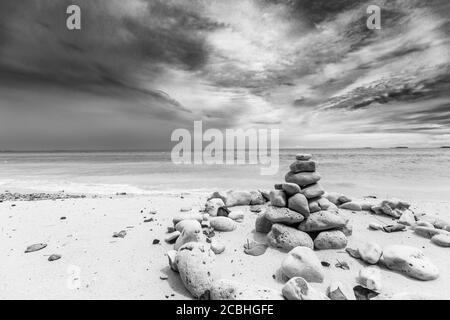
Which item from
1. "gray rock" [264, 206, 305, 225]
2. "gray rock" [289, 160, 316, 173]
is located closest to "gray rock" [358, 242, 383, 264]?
"gray rock" [264, 206, 305, 225]

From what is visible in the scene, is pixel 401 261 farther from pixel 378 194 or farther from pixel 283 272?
pixel 378 194

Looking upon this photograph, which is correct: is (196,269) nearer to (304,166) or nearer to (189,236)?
(189,236)

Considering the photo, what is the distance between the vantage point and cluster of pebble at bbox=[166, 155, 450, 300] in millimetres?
3172

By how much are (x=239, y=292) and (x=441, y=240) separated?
187 inches

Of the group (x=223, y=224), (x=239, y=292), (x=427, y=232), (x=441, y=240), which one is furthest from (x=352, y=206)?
(x=239, y=292)

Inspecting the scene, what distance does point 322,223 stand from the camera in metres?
4.88

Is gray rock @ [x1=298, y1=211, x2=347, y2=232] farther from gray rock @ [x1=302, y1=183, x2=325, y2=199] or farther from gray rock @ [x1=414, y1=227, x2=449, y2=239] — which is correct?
gray rock @ [x1=414, y1=227, x2=449, y2=239]

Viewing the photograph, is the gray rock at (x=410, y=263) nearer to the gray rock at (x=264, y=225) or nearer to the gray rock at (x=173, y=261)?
the gray rock at (x=264, y=225)

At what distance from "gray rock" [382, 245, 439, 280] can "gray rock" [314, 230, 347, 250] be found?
0.75m

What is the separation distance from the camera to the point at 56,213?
22.4ft

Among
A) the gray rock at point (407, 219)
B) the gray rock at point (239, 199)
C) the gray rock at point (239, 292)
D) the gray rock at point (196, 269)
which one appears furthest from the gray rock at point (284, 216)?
the gray rock at point (407, 219)

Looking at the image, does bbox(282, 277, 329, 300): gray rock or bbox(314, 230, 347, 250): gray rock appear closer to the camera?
bbox(282, 277, 329, 300): gray rock

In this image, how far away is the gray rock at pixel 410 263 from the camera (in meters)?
3.70
